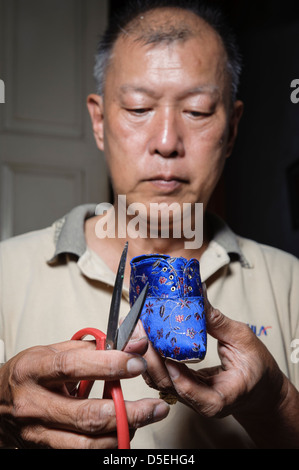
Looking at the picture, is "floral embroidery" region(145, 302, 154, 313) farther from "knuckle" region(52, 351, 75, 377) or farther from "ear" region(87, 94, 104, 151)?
"ear" region(87, 94, 104, 151)

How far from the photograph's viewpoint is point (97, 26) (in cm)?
202

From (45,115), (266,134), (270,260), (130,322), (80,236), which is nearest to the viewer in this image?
(130,322)

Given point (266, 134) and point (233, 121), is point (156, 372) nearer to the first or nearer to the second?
point (233, 121)

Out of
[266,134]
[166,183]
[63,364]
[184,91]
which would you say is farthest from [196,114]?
[266,134]

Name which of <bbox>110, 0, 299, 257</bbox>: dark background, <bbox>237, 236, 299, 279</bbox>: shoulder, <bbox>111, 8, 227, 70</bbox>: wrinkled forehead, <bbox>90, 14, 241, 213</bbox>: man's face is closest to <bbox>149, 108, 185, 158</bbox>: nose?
<bbox>90, 14, 241, 213</bbox>: man's face

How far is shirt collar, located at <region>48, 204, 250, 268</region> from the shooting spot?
111 centimetres

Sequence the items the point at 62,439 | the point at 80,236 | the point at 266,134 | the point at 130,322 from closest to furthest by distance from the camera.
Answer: the point at 130,322, the point at 62,439, the point at 80,236, the point at 266,134

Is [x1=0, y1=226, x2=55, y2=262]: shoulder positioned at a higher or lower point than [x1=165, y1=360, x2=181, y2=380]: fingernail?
higher

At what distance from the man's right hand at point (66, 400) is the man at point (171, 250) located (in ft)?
0.22

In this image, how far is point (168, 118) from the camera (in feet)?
3.27

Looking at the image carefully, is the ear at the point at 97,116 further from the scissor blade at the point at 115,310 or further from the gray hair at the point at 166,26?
the scissor blade at the point at 115,310

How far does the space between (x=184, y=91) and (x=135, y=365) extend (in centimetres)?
64

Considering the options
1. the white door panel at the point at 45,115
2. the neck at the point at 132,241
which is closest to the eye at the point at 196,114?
the neck at the point at 132,241
